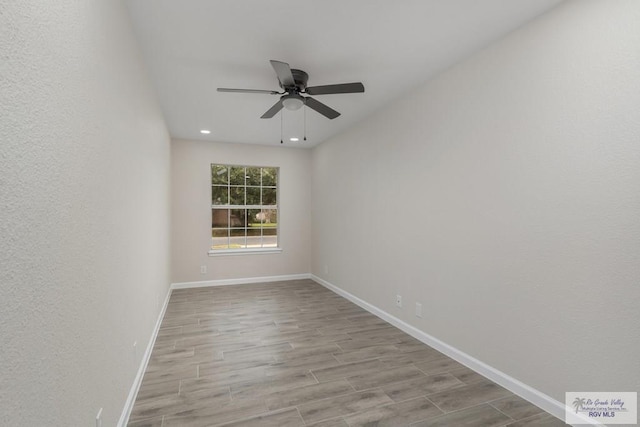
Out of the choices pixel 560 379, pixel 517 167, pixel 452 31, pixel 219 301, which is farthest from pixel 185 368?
pixel 452 31

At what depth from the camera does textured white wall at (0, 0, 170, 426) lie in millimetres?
766

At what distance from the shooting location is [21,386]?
80 cm

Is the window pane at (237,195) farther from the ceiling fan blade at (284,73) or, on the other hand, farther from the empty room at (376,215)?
the ceiling fan blade at (284,73)

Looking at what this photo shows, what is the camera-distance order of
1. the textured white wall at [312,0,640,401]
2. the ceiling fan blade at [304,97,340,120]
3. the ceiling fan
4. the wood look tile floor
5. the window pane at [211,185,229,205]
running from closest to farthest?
the textured white wall at [312,0,640,401]
the wood look tile floor
the ceiling fan
the ceiling fan blade at [304,97,340,120]
the window pane at [211,185,229,205]

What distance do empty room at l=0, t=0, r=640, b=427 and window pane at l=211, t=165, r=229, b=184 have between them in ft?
6.14

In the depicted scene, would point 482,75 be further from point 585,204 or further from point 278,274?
point 278,274

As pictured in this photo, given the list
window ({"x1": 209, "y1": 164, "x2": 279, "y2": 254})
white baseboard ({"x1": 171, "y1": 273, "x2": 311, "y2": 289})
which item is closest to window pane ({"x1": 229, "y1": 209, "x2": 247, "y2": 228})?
window ({"x1": 209, "y1": 164, "x2": 279, "y2": 254})

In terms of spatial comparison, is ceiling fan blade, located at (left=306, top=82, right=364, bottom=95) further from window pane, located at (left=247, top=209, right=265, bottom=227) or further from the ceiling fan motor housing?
window pane, located at (left=247, top=209, right=265, bottom=227)

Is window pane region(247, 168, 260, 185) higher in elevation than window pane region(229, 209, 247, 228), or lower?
higher

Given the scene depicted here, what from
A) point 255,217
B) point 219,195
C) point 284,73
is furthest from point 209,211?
point 284,73

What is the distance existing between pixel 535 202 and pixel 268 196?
464 centimetres

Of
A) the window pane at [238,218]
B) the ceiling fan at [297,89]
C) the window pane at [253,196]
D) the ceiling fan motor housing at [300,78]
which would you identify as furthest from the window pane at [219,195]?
the ceiling fan motor housing at [300,78]

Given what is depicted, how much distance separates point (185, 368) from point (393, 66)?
3.15m

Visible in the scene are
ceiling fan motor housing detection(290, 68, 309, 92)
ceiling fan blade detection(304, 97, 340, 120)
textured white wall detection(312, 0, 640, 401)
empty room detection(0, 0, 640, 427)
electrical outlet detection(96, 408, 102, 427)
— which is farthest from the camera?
ceiling fan blade detection(304, 97, 340, 120)
